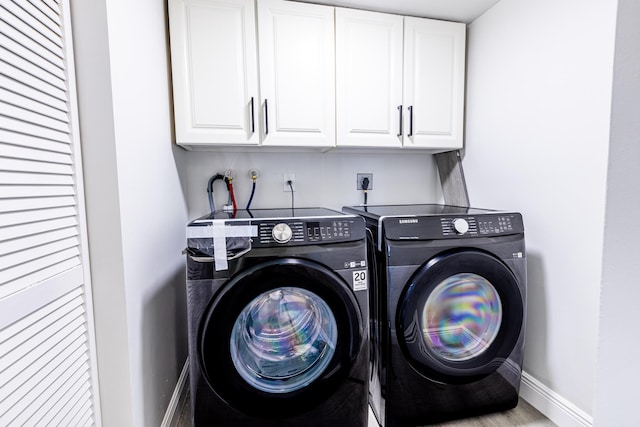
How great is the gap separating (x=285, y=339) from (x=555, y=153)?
1495 millimetres

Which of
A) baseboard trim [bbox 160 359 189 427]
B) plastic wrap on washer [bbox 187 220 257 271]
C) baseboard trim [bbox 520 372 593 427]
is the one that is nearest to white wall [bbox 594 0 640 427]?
plastic wrap on washer [bbox 187 220 257 271]

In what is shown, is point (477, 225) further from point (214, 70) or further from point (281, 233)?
point (214, 70)

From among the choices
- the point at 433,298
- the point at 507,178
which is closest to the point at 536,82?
the point at 507,178

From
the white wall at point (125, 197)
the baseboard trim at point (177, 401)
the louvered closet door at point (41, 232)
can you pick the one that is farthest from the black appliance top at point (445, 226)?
the baseboard trim at point (177, 401)

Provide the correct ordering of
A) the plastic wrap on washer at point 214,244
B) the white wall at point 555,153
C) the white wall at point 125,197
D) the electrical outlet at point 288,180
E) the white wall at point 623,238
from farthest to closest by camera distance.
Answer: the electrical outlet at point 288,180 → the white wall at point 555,153 → the plastic wrap on washer at point 214,244 → the white wall at point 125,197 → the white wall at point 623,238

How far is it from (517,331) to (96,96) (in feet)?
6.34

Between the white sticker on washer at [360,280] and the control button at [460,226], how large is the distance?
47 centimetres

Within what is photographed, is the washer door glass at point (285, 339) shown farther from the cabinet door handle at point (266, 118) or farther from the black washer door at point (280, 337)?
the cabinet door handle at point (266, 118)

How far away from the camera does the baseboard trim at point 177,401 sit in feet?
4.35

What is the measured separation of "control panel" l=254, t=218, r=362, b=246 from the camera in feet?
3.77

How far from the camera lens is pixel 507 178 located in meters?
1.62

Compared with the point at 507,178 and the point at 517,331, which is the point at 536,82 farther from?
the point at 517,331

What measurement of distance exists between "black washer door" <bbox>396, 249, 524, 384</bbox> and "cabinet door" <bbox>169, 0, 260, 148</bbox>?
118 cm

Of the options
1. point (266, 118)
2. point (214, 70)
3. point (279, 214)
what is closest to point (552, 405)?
point (279, 214)
